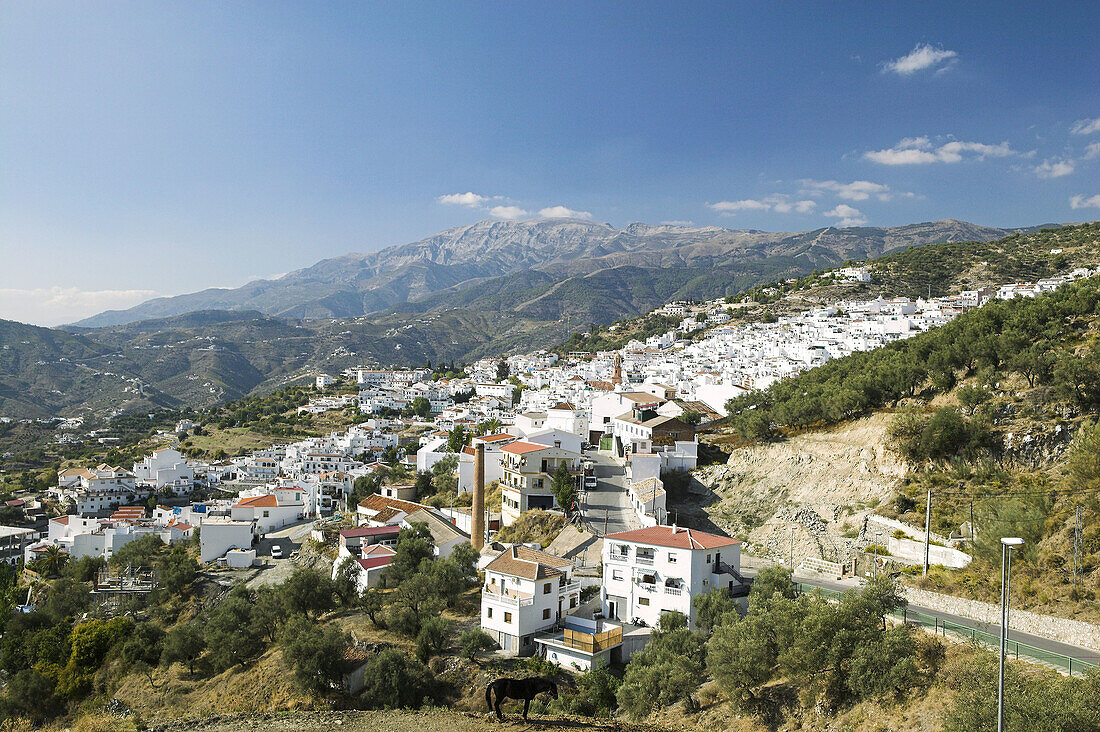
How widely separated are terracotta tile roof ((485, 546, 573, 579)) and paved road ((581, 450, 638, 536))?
4.49 m

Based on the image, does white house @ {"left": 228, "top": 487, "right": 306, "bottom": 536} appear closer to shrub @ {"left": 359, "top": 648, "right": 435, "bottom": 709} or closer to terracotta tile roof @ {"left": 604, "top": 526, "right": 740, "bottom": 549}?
shrub @ {"left": 359, "top": 648, "right": 435, "bottom": 709}

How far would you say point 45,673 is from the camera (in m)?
29.8

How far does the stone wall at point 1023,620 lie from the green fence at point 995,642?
0.80m

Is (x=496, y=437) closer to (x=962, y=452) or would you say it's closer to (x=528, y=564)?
(x=528, y=564)

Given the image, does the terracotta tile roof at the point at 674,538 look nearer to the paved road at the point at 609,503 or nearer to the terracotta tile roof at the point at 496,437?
the paved road at the point at 609,503

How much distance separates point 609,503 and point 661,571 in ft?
32.2

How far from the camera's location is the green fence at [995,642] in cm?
1386

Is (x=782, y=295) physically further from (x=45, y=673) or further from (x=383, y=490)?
(x=45, y=673)

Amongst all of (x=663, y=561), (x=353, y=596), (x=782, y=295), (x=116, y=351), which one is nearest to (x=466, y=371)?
(x=782, y=295)

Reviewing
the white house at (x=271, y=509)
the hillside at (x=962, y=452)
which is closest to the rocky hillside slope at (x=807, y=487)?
the hillside at (x=962, y=452)

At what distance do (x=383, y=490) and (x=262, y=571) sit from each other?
29.2ft

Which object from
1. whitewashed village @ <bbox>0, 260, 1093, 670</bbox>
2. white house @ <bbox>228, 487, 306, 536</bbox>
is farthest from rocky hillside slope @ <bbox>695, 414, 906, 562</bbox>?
white house @ <bbox>228, 487, 306, 536</bbox>

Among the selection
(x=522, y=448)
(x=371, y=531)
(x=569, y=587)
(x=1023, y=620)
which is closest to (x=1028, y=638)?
(x=1023, y=620)

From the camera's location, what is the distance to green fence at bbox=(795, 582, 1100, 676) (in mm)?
13859
